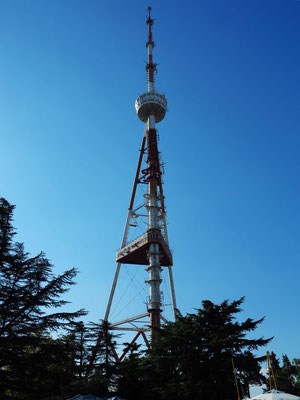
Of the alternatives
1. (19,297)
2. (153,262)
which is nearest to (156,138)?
(153,262)

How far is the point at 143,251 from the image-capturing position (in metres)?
46.0

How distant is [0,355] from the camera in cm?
1512

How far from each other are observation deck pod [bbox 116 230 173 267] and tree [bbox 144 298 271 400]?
18.4 metres

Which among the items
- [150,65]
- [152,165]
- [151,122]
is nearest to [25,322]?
[152,165]

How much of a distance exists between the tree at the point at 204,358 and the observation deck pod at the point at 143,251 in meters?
18.4

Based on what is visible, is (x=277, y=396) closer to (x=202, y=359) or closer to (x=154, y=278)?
(x=202, y=359)

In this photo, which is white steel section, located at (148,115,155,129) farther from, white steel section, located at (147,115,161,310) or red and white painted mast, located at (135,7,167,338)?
white steel section, located at (147,115,161,310)

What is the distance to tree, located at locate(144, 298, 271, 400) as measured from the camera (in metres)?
21.1

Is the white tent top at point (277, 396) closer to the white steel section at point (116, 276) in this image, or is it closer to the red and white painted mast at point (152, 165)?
the red and white painted mast at point (152, 165)

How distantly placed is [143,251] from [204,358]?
79.6ft

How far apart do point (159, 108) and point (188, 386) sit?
43637mm

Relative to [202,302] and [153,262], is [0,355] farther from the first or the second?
[153,262]

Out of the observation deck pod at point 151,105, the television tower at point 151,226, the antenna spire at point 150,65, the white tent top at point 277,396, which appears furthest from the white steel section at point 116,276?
the white tent top at point 277,396

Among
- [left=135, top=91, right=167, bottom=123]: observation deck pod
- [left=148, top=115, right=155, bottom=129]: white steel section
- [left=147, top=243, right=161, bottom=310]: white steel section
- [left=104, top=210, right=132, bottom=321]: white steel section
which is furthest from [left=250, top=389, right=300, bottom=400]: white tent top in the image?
[left=135, top=91, right=167, bottom=123]: observation deck pod
